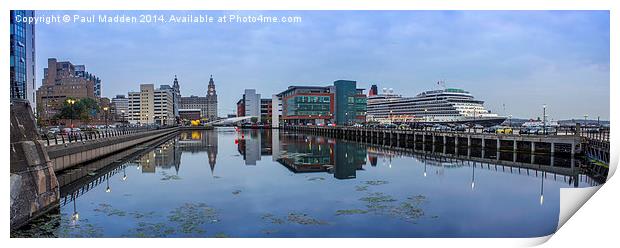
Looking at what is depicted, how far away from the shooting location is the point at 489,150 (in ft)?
128

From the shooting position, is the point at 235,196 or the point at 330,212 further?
the point at 235,196

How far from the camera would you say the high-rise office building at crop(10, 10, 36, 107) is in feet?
161

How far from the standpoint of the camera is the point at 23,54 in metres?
51.8

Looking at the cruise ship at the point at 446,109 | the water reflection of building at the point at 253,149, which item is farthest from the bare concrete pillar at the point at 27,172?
the cruise ship at the point at 446,109

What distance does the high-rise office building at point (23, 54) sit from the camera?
49.0 m

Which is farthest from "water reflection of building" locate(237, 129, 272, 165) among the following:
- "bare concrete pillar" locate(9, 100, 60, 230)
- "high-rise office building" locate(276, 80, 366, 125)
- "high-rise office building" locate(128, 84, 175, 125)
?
"high-rise office building" locate(128, 84, 175, 125)

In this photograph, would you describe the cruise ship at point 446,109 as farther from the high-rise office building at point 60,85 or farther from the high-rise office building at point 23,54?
the high-rise office building at point 60,85

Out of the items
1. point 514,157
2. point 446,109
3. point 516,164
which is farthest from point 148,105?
point 516,164

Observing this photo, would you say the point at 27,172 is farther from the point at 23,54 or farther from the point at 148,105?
the point at 148,105
